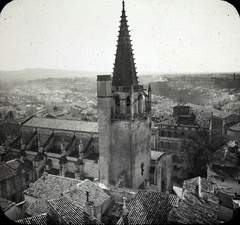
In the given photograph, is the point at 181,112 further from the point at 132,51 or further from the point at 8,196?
the point at 8,196

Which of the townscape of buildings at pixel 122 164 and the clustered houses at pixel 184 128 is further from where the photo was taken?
the clustered houses at pixel 184 128

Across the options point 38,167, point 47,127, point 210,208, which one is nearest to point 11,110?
point 47,127

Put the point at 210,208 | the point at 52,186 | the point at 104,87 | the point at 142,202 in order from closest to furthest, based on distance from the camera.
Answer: the point at 210,208, the point at 142,202, the point at 52,186, the point at 104,87

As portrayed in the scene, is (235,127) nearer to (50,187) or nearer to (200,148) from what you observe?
(200,148)

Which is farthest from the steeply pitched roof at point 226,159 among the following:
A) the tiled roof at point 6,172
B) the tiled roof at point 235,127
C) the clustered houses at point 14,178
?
the tiled roof at point 6,172

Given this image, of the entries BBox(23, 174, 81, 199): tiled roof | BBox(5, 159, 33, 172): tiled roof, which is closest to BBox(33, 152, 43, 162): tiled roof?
BBox(5, 159, 33, 172): tiled roof

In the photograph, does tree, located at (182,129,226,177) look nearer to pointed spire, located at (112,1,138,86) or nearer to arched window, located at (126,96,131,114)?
arched window, located at (126,96,131,114)

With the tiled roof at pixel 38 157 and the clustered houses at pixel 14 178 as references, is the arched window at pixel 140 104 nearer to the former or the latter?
the tiled roof at pixel 38 157
